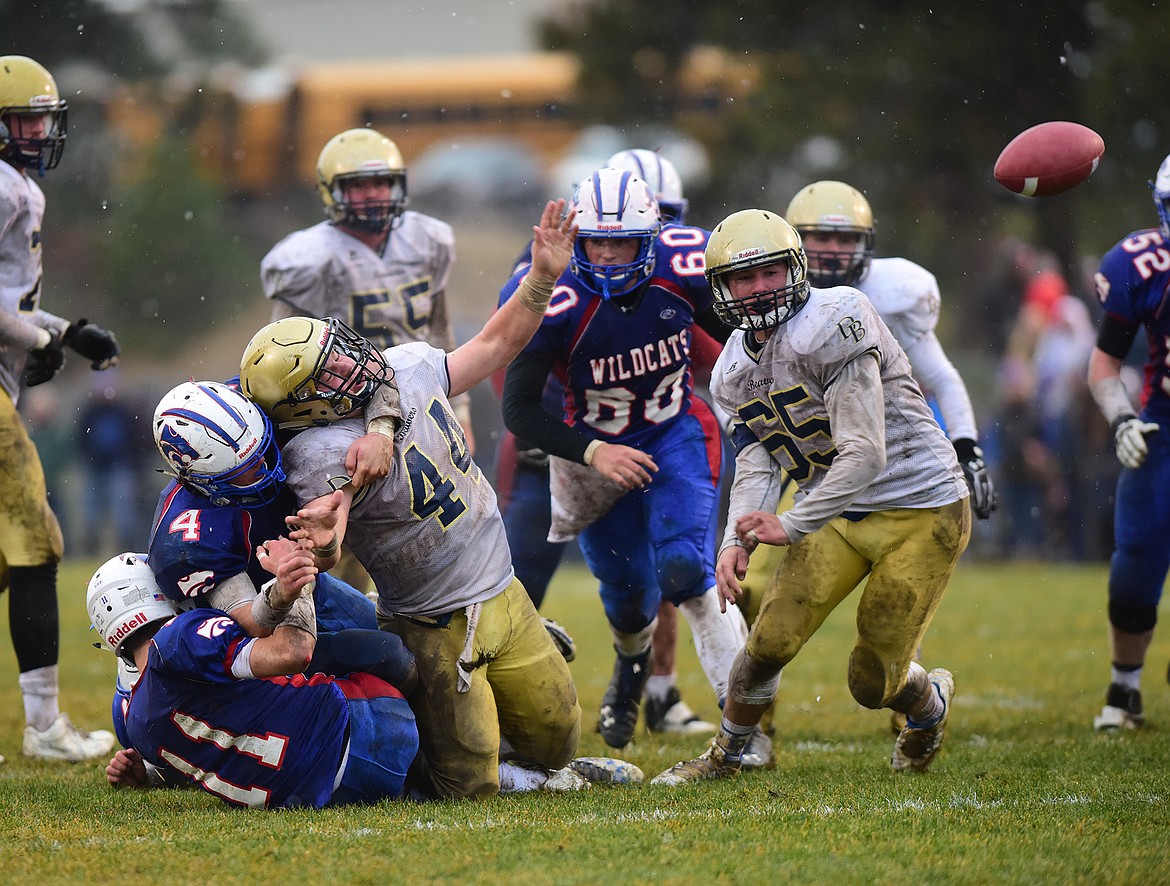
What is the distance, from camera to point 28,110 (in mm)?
5090

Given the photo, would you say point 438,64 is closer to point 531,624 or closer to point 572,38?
point 572,38

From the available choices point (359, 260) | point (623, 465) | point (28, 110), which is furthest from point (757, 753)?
point (28, 110)

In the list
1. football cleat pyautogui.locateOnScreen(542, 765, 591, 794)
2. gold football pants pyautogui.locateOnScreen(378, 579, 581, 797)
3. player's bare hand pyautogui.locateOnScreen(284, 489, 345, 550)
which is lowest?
football cleat pyautogui.locateOnScreen(542, 765, 591, 794)

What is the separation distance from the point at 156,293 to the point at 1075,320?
10.4 meters

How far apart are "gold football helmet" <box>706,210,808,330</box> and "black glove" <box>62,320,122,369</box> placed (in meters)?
2.41

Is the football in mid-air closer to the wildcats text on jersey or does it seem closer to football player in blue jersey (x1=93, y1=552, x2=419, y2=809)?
the wildcats text on jersey

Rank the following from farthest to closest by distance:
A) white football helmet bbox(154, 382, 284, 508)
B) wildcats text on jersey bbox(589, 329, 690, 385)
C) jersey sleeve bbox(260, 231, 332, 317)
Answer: jersey sleeve bbox(260, 231, 332, 317), wildcats text on jersey bbox(589, 329, 690, 385), white football helmet bbox(154, 382, 284, 508)

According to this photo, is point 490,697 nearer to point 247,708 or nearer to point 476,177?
point 247,708

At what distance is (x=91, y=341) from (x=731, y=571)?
8.88ft

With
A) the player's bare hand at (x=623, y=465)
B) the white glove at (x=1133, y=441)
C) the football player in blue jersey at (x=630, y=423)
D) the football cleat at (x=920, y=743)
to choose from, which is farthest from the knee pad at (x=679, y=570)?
the white glove at (x=1133, y=441)

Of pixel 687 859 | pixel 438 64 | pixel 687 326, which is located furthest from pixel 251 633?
pixel 438 64

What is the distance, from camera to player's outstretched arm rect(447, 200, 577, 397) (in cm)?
422

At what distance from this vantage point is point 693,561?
4.56 m

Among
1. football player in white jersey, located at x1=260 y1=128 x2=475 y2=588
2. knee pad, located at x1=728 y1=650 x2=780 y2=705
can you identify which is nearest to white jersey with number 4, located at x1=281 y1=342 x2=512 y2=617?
knee pad, located at x1=728 y1=650 x2=780 y2=705
